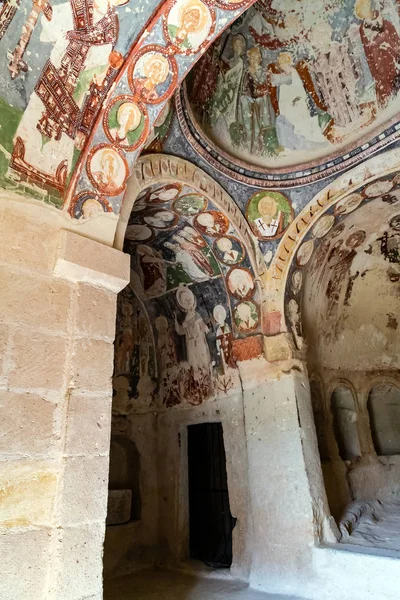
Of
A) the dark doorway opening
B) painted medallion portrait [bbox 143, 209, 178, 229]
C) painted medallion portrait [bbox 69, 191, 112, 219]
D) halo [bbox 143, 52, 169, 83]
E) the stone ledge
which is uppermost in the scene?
painted medallion portrait [bbox 143, 209, 178, 229]

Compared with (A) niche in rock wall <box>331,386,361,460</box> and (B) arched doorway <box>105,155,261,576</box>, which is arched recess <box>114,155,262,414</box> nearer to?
(B) arched doorway <box>105,155,261,576</box>

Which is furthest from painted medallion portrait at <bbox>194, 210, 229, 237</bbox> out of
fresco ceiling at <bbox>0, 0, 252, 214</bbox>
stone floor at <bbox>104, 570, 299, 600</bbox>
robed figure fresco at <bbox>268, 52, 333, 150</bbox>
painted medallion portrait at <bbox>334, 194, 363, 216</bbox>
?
stone floor at <bbox>104, 570, 299, 600</bbox>

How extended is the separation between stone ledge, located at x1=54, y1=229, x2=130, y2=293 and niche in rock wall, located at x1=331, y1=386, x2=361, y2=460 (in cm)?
521

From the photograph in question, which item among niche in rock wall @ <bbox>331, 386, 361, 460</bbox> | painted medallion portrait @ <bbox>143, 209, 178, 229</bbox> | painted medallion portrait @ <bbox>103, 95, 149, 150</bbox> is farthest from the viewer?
niche in rock wall @ <bbox>331, 386, 361, 460</bbox>

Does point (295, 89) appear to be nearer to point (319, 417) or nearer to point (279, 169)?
point (279, 169)

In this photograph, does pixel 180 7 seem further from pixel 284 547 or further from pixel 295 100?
pixel 284 547

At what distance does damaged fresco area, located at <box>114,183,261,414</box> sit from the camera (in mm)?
5277

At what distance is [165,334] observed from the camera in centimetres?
688

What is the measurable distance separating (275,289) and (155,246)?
5.75 feet

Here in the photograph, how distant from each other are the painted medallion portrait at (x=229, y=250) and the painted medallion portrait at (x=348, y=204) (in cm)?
133

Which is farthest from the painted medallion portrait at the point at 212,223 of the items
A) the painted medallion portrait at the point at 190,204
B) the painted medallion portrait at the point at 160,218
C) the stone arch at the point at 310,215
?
the stone arch at the point at 310,215

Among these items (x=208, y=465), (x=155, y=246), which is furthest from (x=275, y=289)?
(x=208, y=465)

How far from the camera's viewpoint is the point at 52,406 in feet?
8.28

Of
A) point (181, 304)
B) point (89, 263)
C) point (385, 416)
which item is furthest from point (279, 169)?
point (385, 416)
